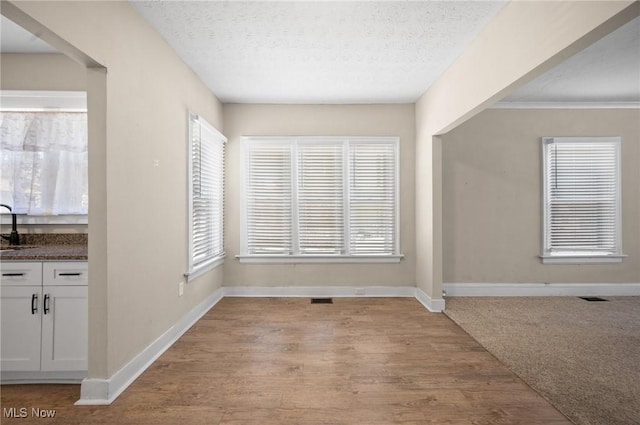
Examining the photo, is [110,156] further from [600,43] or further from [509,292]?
[509,292]

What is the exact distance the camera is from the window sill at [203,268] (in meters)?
3.58

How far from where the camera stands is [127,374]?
8.13 feet

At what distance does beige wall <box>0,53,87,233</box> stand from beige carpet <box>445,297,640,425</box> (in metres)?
4.64

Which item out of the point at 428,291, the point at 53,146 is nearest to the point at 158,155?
the point at 53,146

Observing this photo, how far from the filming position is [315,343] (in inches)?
127

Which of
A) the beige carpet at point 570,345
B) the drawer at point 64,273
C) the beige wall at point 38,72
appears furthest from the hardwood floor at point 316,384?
the beige wall at point 38,72

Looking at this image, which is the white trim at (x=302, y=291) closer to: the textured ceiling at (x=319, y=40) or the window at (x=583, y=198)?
the window at (x=583, y=198)

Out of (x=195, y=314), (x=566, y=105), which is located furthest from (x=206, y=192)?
(x=566, y=105)

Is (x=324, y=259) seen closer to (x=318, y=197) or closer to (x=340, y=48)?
(x=318, y=197)

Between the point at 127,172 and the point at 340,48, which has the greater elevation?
the point at 340,48

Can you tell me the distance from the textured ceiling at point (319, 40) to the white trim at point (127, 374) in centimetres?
268

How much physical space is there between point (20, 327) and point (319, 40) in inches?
128

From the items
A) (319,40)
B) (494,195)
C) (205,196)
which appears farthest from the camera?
(494,195)

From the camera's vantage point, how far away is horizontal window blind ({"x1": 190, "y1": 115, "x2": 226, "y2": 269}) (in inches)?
149
